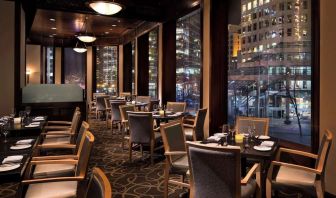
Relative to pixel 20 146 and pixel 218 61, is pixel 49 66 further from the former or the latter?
pixel 20 146

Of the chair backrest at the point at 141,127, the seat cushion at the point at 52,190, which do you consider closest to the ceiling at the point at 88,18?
the chair backrest at the point at 141,127

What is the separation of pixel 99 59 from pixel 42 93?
7485mm

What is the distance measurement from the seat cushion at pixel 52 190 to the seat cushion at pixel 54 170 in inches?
11.7

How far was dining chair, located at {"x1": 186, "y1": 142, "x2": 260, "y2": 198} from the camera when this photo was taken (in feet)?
6.23

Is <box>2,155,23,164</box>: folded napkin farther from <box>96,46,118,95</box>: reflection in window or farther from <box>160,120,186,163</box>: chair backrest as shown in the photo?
<box>96,46,118,95</box>: reflection in window

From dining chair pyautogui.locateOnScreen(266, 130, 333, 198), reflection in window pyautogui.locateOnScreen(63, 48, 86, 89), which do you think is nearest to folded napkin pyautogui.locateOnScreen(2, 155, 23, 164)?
dining chair pyautogui.locateOnScreen(266, 130, 333, 198)

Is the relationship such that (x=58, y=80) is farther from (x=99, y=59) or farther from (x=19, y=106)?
(x=19, y=106)

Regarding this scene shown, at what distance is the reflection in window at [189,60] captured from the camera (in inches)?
256

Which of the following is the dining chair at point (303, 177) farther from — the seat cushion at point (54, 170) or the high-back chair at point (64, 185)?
the seat cushion at point (54, 170)

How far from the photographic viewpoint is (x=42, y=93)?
234 inches

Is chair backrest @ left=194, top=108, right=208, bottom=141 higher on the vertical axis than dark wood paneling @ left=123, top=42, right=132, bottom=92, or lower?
lower

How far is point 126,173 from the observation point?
3.96 m

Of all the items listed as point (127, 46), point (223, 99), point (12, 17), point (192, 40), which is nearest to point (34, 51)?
point (127, 46)

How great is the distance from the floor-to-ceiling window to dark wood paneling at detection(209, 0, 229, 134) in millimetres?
140
